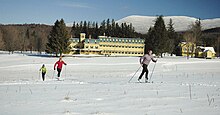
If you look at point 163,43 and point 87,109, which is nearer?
point 87,109

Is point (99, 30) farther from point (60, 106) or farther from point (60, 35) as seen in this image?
point (60, 106)

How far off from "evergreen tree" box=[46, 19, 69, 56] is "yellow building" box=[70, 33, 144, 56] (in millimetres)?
21375

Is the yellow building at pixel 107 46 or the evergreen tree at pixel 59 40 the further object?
the yellow building at pixel 107 46

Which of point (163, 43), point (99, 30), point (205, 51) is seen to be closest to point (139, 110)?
point (163, 43)

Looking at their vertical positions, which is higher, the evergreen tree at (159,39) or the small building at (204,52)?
the evergreen tree at (159,39)

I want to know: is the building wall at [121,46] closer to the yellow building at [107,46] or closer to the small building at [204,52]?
the yellow building at [107,46]

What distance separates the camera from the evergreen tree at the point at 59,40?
7269cm

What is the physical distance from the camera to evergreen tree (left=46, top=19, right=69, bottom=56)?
7269 centimetres

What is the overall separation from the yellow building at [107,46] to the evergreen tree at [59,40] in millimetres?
21375

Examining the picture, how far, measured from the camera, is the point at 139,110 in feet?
20.4

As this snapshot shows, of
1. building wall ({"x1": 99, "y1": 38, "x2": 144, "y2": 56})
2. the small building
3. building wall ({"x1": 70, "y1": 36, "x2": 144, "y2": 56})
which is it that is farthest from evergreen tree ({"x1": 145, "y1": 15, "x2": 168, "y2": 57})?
the small building

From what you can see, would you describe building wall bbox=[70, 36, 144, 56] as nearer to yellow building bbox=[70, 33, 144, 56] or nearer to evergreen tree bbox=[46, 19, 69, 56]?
yellow building bbox=[70, 33, 144, 56]

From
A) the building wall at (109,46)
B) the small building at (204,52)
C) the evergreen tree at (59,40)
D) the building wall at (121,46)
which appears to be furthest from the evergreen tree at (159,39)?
the small building at (204,52)

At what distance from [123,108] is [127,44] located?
323 ft
